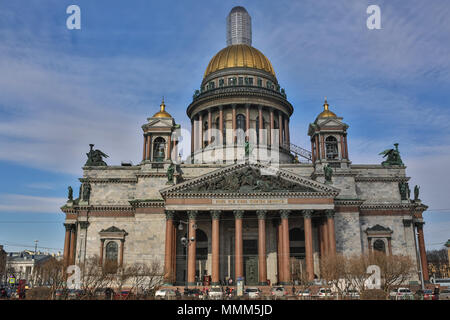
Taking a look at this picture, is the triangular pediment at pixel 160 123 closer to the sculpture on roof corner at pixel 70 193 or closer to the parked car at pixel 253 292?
the sculpture on roof corner at pixel 70 193

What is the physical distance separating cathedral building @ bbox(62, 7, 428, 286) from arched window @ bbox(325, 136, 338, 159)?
A: 0.41 feet

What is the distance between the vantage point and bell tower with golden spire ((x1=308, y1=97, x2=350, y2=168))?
170 ft

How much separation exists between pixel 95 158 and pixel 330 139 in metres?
29.8

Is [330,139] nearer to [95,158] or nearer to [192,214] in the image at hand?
[192,214]

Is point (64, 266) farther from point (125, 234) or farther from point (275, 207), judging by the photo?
point (275, 207)

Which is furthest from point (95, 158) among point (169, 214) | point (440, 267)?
point (440, 267)

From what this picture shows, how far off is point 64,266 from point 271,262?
2160 cm

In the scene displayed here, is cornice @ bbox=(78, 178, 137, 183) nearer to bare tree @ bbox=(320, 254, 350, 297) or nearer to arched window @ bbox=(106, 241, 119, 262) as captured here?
arched window @ bbox=(106, 241, 119, 262)

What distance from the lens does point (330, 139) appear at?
2098 inches

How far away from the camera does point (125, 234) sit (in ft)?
164

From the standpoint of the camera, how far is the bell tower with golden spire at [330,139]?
51959 mm

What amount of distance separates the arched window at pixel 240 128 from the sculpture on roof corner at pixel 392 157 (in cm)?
1907

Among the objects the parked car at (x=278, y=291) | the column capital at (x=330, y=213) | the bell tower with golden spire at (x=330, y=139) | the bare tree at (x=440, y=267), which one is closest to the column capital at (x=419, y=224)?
the bell tower with golden spire at (x=330, y=139)
